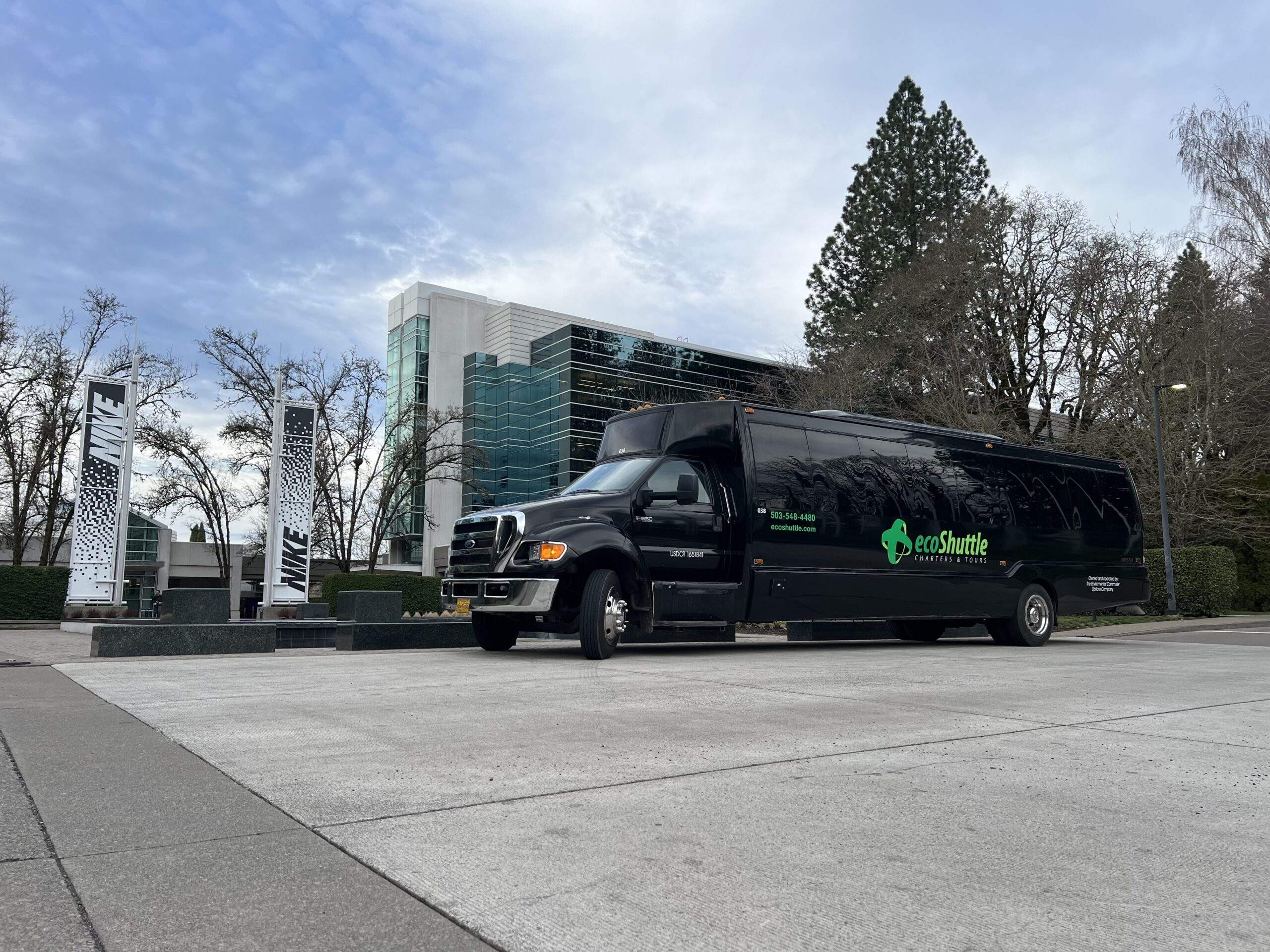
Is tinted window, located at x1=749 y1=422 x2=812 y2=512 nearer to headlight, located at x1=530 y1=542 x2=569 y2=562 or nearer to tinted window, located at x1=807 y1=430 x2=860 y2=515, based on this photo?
tinted window, located at x1=807 y1=430 x2=860 y2=515

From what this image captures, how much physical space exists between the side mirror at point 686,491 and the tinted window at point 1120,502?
8.79m

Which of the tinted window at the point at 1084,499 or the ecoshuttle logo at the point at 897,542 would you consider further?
the tinted window at the point at 1084,499

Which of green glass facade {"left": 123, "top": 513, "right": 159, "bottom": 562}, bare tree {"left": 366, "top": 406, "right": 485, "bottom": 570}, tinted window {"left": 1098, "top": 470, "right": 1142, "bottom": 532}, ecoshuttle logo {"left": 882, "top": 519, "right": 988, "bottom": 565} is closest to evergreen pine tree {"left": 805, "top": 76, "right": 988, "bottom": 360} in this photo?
bare tree {"left": 366, "top": 406, "right": 485, "bottom": 570}

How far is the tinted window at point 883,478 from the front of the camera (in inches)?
531

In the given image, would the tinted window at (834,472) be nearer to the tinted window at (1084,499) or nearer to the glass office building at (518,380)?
the tinted window at (1084,499)

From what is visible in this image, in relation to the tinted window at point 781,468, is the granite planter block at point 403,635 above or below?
below

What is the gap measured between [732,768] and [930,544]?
1034 centimetres

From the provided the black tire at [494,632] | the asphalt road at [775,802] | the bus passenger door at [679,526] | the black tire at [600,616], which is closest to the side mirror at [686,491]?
the bus passenger door at [679,526]

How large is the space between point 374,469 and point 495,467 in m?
30.1

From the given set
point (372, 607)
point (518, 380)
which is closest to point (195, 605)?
point (372, 607)

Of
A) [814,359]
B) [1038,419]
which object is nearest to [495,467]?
[814,359]

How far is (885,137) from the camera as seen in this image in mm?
45406

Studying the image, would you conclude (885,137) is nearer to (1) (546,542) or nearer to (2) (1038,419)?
(2) (1038,419)

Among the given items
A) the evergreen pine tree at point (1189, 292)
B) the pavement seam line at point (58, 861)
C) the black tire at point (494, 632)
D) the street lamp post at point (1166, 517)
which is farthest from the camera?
the evergreen pine tree at point (1189, 292)
